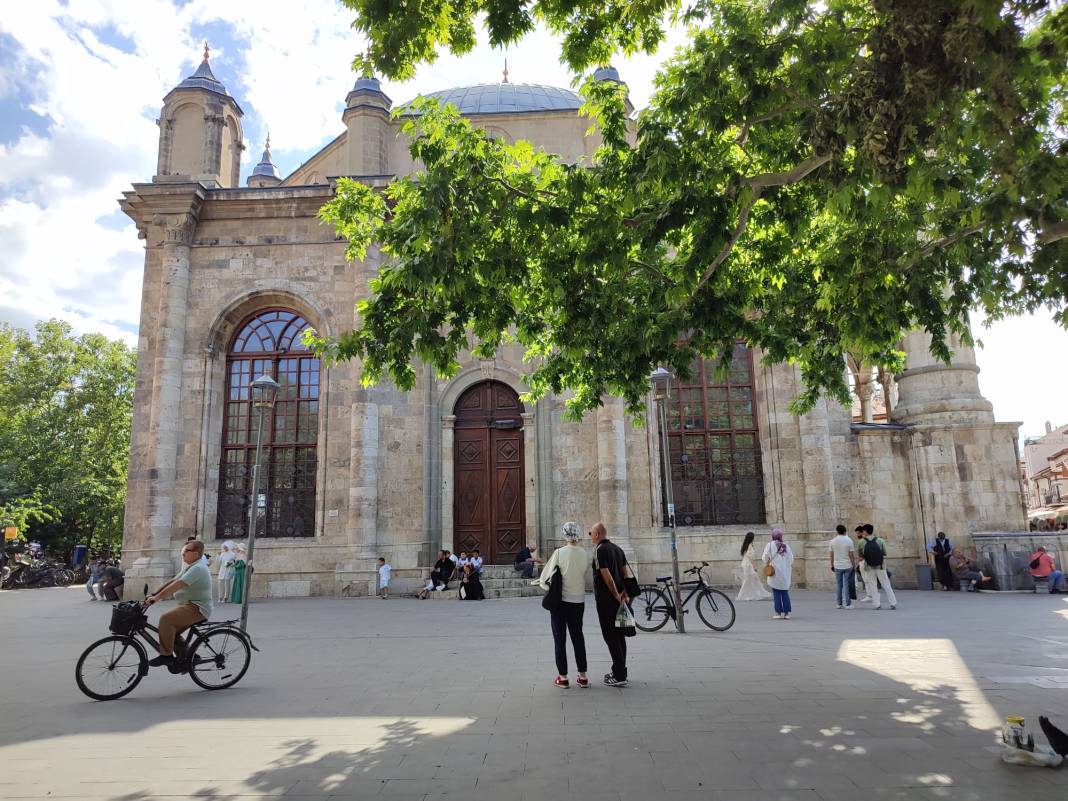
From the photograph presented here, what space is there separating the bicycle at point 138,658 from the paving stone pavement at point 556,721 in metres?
0.24

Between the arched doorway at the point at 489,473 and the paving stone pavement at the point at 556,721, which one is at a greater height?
the arched doorway at the point at 489,473

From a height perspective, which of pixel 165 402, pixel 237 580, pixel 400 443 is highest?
pixel 165 402

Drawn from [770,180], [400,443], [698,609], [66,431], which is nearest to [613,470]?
[400,443]

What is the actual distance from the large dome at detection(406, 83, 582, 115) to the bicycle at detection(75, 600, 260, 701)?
1967 cm

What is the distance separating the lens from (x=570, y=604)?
6.61 meters

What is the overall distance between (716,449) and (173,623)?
14677 mm

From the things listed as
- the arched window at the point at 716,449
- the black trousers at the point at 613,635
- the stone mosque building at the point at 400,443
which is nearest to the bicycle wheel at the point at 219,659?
the black trousers at the point at 613,635

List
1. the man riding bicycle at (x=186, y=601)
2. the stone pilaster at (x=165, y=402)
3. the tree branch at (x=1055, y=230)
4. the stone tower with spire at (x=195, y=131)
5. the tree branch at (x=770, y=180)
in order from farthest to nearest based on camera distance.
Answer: the stone tower with spire at (x=195, y=131)
the stone pilaster at (x=165, y=402)
the man riding bicycle at (x=186, y=601)
the tree branch at (x=770, y=180)
the tree branch at (x=1055, y=230)

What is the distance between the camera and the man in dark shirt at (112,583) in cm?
1708

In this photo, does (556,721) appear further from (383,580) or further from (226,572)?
(226,572)

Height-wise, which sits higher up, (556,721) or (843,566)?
(843,566)

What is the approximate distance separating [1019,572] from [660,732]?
1471 cm

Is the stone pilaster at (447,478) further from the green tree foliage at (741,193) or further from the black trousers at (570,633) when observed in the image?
the black trousers at (570,633)

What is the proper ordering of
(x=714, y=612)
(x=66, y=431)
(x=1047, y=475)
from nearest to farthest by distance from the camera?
(x=714, y=612)
(x=66, y=431)
(x=1047, y=475)
